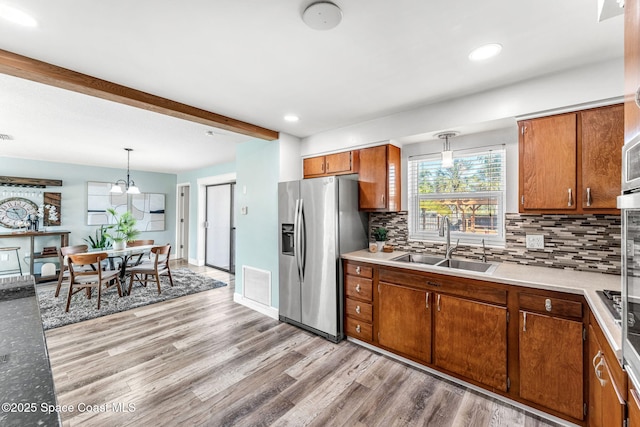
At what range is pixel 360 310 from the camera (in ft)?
9.09

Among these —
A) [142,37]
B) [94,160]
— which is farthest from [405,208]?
[94,160]

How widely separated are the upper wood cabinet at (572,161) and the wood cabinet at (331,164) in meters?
1.58

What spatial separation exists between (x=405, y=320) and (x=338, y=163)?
1864mm

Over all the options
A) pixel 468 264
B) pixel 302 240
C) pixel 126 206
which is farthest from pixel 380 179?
pixel 126 206

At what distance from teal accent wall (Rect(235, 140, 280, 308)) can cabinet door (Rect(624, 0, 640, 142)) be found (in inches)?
116

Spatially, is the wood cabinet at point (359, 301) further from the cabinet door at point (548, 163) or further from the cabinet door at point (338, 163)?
the cabinet door at point (548, 163)

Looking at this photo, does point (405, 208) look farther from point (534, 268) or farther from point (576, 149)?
point (576, 149)

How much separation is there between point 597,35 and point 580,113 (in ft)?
1.74

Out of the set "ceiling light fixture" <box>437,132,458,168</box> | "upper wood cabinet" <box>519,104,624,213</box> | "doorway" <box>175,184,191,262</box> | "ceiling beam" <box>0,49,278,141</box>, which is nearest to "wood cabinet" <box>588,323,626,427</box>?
"upper wood cabinet" <box>519,104,624,213</box>

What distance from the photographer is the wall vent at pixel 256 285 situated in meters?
3.57

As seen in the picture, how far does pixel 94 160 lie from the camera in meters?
5.36

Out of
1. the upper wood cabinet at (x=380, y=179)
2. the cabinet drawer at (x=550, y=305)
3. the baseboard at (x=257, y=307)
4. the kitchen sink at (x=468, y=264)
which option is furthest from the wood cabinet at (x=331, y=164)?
the cabinet drawer at (x=550, y=305)

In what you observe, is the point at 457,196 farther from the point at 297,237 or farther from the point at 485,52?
the point at 297,237

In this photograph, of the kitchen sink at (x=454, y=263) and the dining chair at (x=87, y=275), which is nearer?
the kitchen sink at (x=454, y=263)
